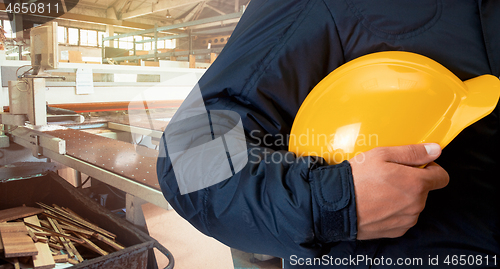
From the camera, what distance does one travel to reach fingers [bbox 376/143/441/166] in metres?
0.45

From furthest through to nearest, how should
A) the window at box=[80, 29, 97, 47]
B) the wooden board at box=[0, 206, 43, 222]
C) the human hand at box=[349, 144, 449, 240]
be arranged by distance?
the window at box=[80, 29, 97, 47] < the wooden board at box=[0, 206, 43, 222] < the human hand at box=[349, 144, 449, 240]

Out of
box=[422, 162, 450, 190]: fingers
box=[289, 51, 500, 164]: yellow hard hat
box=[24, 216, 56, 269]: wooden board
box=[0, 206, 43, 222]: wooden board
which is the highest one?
box=[289, 51, 500, 164]: yellow hard hat

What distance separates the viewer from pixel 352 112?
536 mm

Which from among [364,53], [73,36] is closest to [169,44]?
[73,36]

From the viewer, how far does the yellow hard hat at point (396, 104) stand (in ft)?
1.66

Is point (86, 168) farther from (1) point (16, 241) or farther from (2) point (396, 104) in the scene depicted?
(2) point (396, 104)

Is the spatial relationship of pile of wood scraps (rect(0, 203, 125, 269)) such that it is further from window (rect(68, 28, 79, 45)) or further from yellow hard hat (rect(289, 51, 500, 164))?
window (rect(68, 28, 79, 45))

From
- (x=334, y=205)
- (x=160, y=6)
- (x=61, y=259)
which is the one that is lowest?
(x=61, y=259)

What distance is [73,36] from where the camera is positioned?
14.1 m

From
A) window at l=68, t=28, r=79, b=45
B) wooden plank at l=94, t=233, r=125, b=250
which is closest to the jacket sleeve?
wooden plank at l=94, t=233, r=125, b=250

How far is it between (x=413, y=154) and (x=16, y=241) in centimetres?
185

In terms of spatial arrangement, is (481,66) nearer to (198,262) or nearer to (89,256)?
(198,262)

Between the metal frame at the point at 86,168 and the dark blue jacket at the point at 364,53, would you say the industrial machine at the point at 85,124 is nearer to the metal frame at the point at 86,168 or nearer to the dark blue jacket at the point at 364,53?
the metal frame at the point at 86,168

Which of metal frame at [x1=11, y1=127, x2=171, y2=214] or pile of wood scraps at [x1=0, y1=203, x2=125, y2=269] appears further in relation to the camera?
pile of wood scraps at [x1=0, y1=203, x2=125, y2=269]
